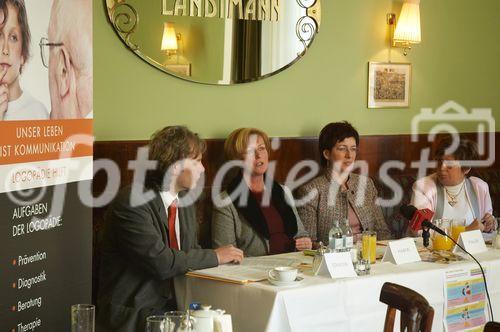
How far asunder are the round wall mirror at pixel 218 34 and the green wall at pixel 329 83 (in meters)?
0.08

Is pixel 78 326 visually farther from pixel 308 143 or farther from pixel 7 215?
pixel 308 143

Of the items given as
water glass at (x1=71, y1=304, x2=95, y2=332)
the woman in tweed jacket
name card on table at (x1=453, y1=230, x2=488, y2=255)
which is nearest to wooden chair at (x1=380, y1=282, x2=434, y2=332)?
water glass at (x1=71, y1=304, x2=95, y2=332)

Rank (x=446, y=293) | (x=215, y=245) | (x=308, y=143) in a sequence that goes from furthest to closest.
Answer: (x=308, y=143) → (x=215, y=245) → (x=446, y=293)

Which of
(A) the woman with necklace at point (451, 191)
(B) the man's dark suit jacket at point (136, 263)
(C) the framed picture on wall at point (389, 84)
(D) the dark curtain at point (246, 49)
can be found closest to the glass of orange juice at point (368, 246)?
(B) the man's dark suit jacket at point (136, 263)

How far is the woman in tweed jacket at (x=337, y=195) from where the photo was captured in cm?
489

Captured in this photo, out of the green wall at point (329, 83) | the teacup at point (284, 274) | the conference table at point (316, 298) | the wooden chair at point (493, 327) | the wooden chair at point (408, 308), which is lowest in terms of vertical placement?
the conference table at point (316, 298)

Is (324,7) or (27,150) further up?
(324,7)

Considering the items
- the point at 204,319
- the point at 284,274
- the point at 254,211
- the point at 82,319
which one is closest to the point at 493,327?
the point at 204,319

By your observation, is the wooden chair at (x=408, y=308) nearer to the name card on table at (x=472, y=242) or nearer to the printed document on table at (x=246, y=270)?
the printed document on table at (x=246, y=270)

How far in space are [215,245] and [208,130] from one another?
0.97 metres

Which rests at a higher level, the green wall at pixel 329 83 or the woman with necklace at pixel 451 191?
the green wall at pixel 329 83

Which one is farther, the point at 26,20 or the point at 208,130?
the point at 208,130

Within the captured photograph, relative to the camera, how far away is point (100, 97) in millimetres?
4648

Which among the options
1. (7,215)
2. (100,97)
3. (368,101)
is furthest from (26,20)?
(368,101)
